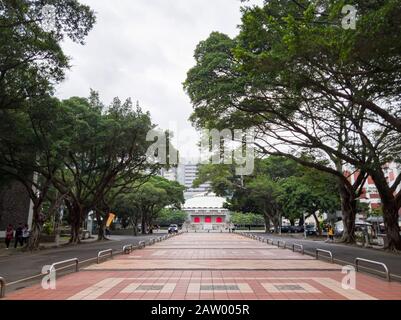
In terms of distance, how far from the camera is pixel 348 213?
2755cm

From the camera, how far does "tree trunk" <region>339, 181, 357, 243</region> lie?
2745 cm

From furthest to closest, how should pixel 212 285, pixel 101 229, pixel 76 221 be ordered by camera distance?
pixel 101 229
pixel 76 221
pixel 212 285

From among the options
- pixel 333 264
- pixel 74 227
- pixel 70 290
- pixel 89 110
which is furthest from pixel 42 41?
pixel 74 227

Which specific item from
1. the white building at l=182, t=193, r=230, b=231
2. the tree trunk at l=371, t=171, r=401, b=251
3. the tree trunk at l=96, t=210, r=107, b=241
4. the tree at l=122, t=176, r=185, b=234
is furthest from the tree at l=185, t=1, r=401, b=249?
the white building at l=182, t=193, r=230, b=231

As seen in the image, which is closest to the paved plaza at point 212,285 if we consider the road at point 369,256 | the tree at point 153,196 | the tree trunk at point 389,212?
the road at point 369,256

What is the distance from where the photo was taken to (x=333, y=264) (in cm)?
1388

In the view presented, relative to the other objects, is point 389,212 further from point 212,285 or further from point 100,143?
point 100,143

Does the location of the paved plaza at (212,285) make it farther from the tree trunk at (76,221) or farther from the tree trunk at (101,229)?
the tree trunk at (101,229)

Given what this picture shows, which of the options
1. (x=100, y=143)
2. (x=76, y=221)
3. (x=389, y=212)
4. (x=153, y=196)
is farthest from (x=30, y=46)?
(x=153, y=196)

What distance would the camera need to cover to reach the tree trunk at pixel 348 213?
90.0ft

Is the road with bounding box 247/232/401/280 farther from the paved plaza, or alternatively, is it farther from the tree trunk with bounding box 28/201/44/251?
the tree trunk with bounding box 28/201/44/251

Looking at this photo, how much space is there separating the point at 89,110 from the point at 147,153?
6.35 meters

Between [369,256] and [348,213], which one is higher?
[348,213]
